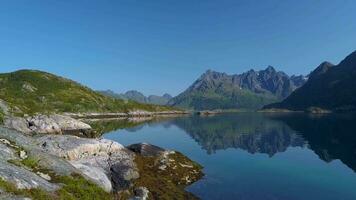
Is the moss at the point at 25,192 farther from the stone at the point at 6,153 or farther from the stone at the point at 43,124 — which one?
the stone at the point at 43,124

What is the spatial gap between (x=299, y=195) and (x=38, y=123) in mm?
68768

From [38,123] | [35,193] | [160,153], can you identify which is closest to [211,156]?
[160,153]

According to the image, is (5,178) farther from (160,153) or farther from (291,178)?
(291,178)

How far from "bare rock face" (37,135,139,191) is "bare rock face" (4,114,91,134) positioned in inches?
917

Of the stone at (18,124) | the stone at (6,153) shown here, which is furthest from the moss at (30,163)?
the stone at (18,124)

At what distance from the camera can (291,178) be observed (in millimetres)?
64625

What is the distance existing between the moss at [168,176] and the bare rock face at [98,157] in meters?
1.86

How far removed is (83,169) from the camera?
140 feet

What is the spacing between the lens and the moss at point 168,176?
4887cm

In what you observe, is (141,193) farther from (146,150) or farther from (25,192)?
(146,150)

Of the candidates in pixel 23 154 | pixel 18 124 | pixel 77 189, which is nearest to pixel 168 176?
pixel 23 154

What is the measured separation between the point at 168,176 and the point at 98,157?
11.4 m

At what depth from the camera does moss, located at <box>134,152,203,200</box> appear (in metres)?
48.9

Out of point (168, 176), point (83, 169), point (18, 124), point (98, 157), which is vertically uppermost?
point (18, 124)
